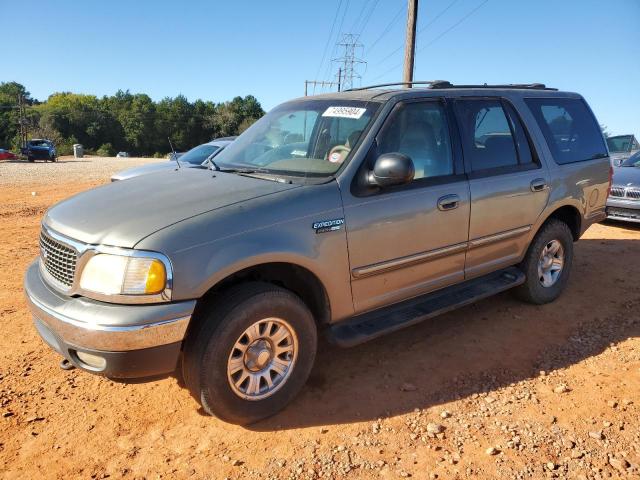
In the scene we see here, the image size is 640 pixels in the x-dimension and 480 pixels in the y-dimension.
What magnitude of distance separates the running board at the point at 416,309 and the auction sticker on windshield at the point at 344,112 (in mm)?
1439

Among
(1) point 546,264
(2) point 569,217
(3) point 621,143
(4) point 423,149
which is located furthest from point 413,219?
(3) point 621,143

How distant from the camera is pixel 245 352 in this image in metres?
2.84

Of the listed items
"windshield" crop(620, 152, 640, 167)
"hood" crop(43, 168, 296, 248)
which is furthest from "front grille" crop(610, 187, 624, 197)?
"hood" crop(43, 168, 296, 248)

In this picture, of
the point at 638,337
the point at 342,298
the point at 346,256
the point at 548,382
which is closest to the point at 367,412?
the point at 342,298

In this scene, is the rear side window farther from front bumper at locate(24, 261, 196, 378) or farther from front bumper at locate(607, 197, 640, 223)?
front bumper at locate(607, 197, 640, 223)

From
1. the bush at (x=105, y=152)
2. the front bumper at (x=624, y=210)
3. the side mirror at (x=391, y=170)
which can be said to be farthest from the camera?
the bush at (x=105, y=152)

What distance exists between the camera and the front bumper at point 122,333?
7.99 feet

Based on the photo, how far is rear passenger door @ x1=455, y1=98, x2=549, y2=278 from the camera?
3.91m

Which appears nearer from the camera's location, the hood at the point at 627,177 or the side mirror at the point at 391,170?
the side mirror at the point at 391,170

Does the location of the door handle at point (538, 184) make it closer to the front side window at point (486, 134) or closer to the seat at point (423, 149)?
the front side window at point (486, 134)

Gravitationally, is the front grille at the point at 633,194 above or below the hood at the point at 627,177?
below

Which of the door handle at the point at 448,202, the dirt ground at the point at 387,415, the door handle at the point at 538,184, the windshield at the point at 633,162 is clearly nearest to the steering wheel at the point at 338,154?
the door handle at the point at 448,202

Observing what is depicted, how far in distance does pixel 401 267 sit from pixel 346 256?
1.77 feet

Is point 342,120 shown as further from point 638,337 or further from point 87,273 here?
point 638,337
